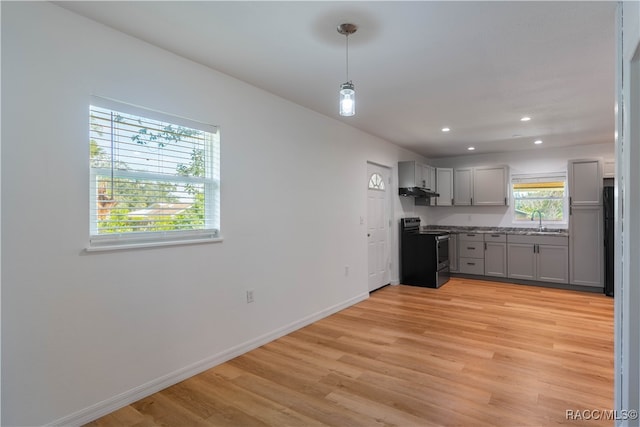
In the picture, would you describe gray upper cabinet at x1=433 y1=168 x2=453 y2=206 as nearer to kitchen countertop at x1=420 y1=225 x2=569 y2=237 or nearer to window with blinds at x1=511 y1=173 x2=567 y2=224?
kitchen countertop at x1=420 y1=225 x2=569 y2=237

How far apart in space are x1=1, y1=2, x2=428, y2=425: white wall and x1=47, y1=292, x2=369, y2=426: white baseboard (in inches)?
0.5

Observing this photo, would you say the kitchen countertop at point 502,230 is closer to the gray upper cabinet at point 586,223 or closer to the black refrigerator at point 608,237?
the gray upper cabinet at point 586,223

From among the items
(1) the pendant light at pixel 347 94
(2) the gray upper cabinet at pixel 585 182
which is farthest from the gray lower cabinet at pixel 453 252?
(1) the pendant light at pixel 347 94

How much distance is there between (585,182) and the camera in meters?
5.23

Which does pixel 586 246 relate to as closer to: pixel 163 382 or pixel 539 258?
pixel 539 258

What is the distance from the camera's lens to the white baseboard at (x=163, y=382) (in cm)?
202

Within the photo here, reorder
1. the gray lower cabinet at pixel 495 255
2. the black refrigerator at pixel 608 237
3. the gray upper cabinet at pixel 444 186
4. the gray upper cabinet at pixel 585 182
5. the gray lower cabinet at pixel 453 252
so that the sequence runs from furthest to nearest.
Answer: the gray upper cabinet at pixel 444 186 → the gray lower cabinet at pixel 453 252 → the gray lower cabinet at pixel 495 255 → the gray upper cabinet at pixel 585 182 → the black refrigerator at pixel 608 237

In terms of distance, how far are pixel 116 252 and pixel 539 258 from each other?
6133 millimetres

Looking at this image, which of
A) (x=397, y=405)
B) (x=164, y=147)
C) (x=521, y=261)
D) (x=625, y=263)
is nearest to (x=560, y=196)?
(x=521, y=261)

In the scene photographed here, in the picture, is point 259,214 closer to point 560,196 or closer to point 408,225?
point 408,225

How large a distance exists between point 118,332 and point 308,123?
2.72 m

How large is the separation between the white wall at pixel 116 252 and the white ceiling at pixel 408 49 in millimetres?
240

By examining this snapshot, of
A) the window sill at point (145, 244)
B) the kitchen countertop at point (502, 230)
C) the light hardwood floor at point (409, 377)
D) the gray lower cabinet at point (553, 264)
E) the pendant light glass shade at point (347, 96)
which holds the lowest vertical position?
the light hardwood floor at point (409, 377)

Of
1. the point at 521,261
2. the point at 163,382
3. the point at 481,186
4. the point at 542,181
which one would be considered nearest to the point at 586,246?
the point at 521,261
